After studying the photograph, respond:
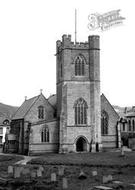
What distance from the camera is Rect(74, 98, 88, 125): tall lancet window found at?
2522 inches

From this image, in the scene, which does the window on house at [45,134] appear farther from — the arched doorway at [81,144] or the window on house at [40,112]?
the arched doorway at [81,144]

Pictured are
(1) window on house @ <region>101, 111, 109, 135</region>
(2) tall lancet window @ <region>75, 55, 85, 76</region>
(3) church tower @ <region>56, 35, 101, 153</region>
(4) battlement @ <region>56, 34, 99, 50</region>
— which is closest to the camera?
(3) church tower @ <region>56, 35, 101, 153</region>

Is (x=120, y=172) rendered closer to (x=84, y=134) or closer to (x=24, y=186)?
(x=24, y=186)

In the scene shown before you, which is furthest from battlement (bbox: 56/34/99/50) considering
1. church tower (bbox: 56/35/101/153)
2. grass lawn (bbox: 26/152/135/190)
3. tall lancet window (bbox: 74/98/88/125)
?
grass lawn (bbox: 26/152/135/190)

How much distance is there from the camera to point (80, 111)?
64.2 meters

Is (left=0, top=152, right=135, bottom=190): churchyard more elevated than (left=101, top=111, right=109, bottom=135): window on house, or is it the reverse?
(left=101, top=111, right=109, bottom=135): window on house

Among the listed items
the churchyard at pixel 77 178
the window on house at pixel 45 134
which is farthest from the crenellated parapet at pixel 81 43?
the churchyard at pixel 77 178

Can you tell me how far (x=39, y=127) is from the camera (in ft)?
209

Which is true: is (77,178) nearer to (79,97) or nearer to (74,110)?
(74,110)

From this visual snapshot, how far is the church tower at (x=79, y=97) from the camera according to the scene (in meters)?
63.0

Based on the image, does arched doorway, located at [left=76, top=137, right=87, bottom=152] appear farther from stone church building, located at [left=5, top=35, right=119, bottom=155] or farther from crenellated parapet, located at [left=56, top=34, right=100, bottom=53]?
crenellated parapet, located at [left=56, top=34, right=100, bottom=53]

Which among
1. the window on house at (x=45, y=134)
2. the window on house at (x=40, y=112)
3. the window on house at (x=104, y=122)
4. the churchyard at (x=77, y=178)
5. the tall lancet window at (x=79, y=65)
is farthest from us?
the window on house at (x=40, y=112)

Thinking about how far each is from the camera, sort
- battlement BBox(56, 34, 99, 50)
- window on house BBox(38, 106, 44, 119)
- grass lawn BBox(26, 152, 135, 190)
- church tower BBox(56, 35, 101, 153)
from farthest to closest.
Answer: window on house BBox(38, 106, 44, 119) < battlement BBox(56, 34, 99, 50) < church tower BBox(56, 35, 101, 153) < grass lawn BBox(26, 152, 135, 190)

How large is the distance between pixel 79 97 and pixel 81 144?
8.12m
